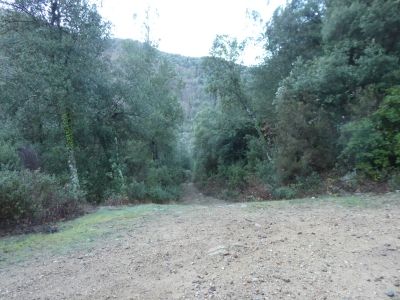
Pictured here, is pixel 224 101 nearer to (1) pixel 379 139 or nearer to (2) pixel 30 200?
(1) pixel 379 139

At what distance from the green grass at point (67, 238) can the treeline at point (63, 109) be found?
3.45 feet

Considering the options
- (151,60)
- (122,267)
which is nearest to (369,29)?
(122,267)

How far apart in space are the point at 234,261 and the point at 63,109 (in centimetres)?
1058

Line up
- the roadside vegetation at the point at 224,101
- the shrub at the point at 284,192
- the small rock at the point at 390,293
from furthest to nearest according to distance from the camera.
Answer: the shrub at the point at 284,192 < the roadside vegetation at the point at 224,101 < the small rock at the point at 390,293

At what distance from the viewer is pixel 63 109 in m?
13.2

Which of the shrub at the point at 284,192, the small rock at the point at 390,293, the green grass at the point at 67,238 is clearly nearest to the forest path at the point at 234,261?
the small rock at the point at 390,293

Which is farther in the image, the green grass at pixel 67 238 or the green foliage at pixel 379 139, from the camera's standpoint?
the green foliage at pixel 379 139

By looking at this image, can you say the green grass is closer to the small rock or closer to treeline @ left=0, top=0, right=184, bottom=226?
treeline @ left=0, top=0, right=184, bottom=226

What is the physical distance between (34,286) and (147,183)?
45.5 feet

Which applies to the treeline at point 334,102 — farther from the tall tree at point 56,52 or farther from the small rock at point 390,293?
the tall tree at point 56,52

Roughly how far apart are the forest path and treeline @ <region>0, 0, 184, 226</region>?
3.58m

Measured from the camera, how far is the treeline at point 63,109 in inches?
402

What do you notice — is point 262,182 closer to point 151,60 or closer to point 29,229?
point 29,229

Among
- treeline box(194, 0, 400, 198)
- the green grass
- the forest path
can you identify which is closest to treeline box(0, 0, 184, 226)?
the green grass
